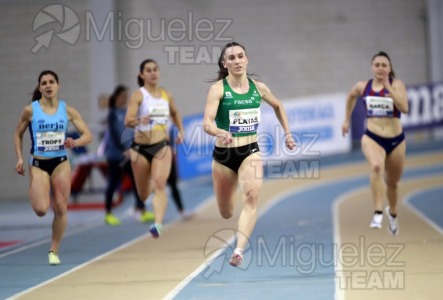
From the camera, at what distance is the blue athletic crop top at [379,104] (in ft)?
35.0

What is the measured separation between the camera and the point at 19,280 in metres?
8.77

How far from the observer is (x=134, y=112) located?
10992mm

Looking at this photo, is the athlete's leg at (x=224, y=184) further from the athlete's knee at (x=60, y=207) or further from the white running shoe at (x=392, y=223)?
the white running shoe at (x=392, y=223)

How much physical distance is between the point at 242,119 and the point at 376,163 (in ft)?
9.27

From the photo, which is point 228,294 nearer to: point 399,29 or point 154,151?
point 154,151

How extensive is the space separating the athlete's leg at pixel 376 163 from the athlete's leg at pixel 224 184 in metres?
2.55

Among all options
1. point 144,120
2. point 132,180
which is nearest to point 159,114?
point 144,120

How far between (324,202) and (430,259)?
26.2 ft

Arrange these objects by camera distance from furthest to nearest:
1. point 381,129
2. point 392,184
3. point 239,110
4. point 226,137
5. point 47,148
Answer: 1. point 392,184
2. point 381,129
3. point 47,148
4. point 239,110
5. point 226,137

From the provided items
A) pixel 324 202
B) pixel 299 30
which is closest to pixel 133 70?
pixel 299 30

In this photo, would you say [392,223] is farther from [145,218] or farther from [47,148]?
[145,218]

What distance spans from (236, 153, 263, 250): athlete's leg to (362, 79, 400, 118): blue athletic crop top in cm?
282

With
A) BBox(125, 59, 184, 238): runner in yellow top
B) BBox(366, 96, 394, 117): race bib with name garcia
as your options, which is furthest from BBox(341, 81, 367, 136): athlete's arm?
BBox(125, 59, 184, 238): runner in yellow top

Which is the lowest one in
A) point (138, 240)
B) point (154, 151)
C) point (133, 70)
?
point (138, 240)
